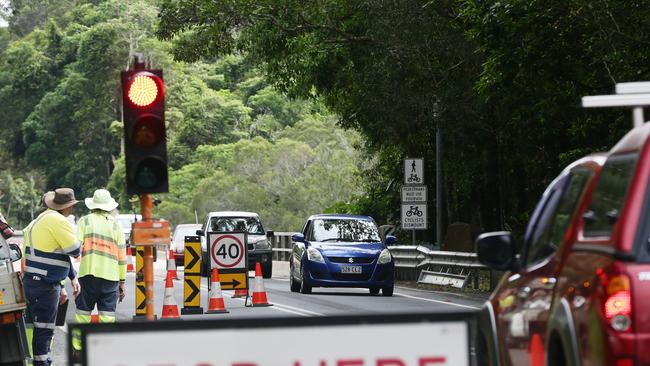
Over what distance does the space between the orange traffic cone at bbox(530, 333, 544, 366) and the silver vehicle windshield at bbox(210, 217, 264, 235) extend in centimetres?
2961

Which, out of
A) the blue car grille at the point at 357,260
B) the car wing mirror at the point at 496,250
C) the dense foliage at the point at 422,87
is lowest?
the blue car grille at the point at 357,260

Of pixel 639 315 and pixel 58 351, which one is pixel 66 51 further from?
pixel 639 315

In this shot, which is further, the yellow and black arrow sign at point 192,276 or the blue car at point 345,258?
the blue car at point 345,258

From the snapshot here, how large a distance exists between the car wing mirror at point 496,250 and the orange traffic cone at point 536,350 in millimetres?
542

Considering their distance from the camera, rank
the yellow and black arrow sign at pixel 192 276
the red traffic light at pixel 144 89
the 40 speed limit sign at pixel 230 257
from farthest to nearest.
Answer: the 40 speed limit sign at pixel 230 257, the yellow and black arrow sign at pixel 192 276, the red traffic light at pixel 144 89

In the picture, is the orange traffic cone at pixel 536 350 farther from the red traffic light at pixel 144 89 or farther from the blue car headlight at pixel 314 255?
the blue car headlight at pixel 314 255

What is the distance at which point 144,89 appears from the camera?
1106 cm

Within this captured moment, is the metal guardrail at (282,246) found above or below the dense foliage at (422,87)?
below

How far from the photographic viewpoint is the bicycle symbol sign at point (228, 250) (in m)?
24.5

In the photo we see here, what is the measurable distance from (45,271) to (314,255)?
45.6 feet

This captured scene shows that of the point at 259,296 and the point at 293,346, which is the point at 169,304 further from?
the point at 293,346

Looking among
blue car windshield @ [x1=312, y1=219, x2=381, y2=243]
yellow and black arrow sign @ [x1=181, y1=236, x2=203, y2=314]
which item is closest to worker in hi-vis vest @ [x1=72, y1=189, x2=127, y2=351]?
yellow and black arrow sign @ [x1=181, y1=236, x2=203, y2=314]

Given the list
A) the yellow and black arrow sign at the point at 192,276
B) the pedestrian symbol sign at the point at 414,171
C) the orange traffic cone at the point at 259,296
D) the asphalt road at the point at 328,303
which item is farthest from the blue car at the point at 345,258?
the pedestrian symbol sign at the point at 414,171

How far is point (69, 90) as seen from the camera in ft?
338
